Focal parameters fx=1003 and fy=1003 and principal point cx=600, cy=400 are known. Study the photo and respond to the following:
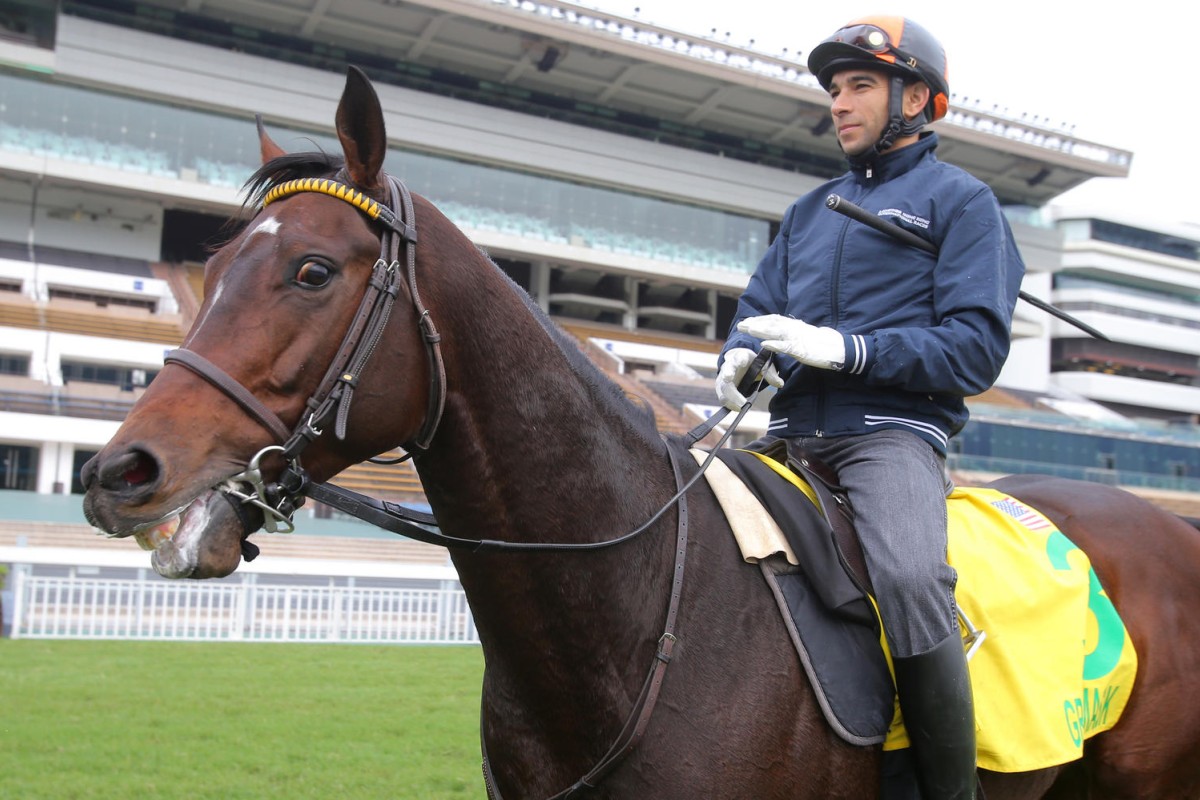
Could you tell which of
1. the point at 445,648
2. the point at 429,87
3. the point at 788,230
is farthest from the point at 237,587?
the point at 429,87

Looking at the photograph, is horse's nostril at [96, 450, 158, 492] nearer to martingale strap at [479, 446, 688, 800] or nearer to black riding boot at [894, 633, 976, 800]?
martingale strap at [479, 446, 688, 800]

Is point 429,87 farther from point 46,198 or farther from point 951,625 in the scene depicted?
point 951,625

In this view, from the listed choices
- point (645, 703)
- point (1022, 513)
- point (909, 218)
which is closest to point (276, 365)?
point (645, 703)

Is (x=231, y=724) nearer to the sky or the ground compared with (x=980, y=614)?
nearer to the ground

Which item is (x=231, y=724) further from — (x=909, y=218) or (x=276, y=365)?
(x=909, y=218)

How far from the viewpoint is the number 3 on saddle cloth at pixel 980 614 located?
2482mm

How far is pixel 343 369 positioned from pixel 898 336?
147cm

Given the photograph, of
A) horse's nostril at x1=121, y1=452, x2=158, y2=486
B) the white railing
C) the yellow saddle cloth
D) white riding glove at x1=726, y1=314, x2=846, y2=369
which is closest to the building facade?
the white railing

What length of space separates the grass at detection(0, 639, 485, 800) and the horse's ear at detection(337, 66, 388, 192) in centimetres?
494

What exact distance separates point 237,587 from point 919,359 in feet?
41.0

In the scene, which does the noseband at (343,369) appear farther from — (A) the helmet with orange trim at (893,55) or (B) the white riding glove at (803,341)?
(A) the helmet with orange trim at (893,55)

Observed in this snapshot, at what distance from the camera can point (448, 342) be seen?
221 cm

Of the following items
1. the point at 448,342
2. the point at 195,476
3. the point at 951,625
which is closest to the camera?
the point at 195,476

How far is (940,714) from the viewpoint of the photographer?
2467 mm
